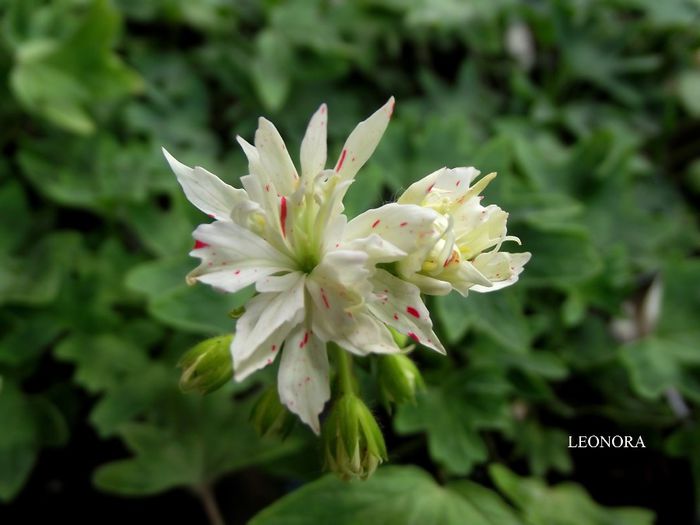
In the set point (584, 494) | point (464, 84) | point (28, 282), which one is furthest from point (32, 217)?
point (584, 494)

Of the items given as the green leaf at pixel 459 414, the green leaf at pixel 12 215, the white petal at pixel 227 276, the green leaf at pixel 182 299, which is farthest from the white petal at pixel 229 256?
the green leaf at pixel 12 215

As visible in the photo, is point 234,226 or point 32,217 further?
point 32,217

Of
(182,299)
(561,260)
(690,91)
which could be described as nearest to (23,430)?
(182,299)

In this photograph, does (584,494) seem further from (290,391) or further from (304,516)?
(290,391)

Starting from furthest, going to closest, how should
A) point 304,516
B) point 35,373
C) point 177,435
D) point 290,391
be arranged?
1. point 35,373
2. point 177,435
3. point 304,516
4. point 290,391

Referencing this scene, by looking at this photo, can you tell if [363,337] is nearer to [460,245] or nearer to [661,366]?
[460,245]

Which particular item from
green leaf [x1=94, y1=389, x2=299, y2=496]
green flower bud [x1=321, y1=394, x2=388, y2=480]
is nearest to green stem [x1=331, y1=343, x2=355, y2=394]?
green flower bud [x1=321, y1=394, x2=388, y2=480]

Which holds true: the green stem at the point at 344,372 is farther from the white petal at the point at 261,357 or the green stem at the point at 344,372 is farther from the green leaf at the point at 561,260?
the green leaf at the point at 561,260

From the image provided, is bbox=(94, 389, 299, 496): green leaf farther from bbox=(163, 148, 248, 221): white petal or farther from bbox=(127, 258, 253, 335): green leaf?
bbox=(163, 148, 248, 221): white petal
